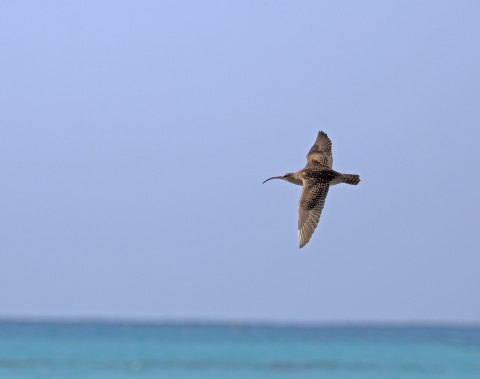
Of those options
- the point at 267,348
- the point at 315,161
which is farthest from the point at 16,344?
the point at 315,161

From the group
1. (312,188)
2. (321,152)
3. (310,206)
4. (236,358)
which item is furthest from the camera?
(236,358)

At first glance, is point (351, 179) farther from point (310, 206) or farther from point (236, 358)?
point (236, 358)

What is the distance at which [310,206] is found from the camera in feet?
59.0

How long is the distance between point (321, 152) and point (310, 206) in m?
2.41

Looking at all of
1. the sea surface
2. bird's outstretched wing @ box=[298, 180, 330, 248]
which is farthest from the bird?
the sea surface

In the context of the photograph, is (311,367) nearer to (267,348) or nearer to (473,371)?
(473,371)

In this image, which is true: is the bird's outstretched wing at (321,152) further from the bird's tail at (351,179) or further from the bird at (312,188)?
the bird's tail at (351,179)

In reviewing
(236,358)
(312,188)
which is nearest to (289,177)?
(312,188)

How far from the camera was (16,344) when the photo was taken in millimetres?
58031

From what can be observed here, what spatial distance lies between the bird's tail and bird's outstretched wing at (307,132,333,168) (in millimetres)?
1491

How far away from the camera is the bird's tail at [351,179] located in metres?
18.0

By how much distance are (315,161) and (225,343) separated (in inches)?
1809

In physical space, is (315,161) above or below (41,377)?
above

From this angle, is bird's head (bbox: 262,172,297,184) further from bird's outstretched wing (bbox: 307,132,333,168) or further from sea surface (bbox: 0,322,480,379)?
sea surface (bbox: 0,322,480,379)
